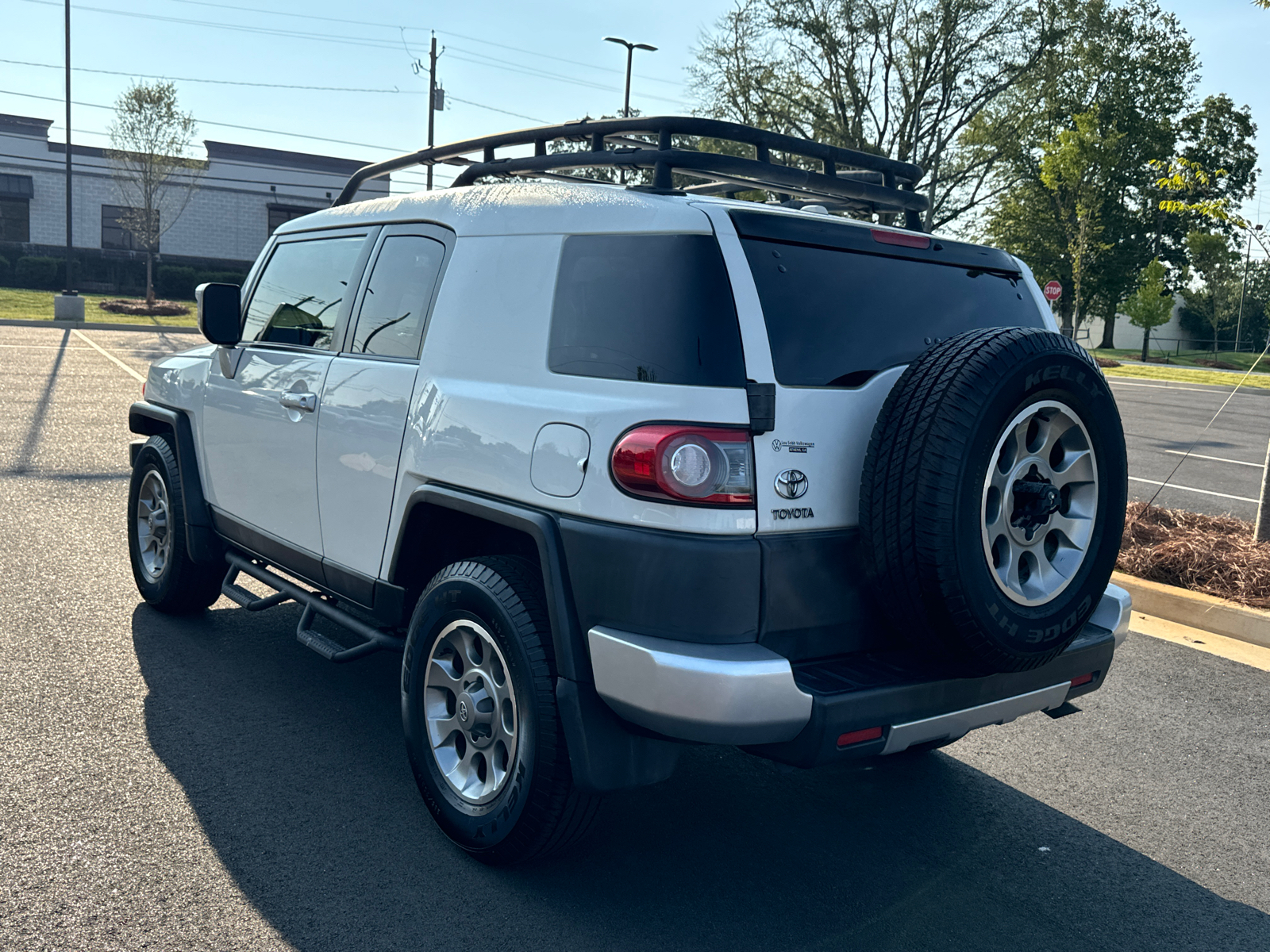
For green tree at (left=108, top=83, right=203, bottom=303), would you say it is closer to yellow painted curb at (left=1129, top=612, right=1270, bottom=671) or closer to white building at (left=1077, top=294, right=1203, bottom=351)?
yellow painted curb at (left=1129, top=612, right=1270, bottom=671)

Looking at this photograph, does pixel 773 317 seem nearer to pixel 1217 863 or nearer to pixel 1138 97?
pixel 1217 863

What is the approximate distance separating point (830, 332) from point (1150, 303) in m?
53.3

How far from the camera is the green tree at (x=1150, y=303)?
50.4 meters

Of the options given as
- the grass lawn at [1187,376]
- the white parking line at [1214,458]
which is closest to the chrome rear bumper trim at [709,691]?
the white parking line at [1214,458]

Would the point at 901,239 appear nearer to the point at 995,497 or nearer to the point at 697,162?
the point at 697,162

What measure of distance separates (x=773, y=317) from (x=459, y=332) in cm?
104

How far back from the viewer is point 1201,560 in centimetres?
651

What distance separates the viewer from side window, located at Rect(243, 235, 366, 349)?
421 centimetres

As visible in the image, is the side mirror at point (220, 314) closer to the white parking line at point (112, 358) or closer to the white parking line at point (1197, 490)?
the white parking line at point (1197, 490)

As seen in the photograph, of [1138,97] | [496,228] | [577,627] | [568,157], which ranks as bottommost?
[577,627]

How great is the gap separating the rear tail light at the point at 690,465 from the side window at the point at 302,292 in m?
1.87

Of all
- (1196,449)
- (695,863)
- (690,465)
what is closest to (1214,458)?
(1196,449)

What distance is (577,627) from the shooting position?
2.90 m

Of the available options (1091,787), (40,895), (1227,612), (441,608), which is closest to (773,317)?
(441,608)
